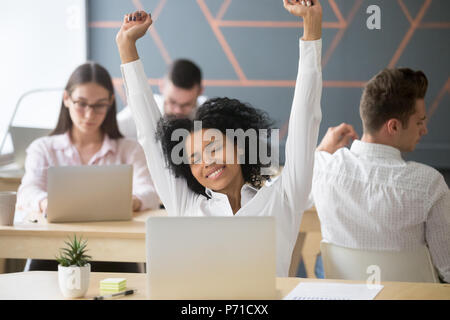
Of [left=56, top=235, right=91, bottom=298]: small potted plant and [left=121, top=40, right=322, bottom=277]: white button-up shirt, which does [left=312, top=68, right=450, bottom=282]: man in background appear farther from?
[left=56, top=235, right=91, bottom=298]: small potted plant

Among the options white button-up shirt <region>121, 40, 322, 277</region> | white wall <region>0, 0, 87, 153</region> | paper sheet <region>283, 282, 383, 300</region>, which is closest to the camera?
paper sheet <region>283, 282, 383, 300</region>

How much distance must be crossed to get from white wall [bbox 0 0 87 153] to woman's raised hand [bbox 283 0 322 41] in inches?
129

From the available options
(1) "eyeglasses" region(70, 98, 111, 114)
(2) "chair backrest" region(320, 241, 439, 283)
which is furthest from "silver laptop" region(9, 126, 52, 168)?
(2) "chair backrest" region(320, 241, 439, 283)

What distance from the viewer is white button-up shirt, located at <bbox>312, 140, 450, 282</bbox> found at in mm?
2061

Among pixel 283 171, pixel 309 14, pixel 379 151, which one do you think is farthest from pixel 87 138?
pixel 309 14

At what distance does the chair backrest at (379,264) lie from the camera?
1.96 meters

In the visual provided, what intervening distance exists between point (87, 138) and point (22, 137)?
975 millimetres

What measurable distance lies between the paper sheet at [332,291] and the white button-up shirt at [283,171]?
22 cm

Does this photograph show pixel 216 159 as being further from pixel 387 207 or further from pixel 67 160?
pixel 67 160

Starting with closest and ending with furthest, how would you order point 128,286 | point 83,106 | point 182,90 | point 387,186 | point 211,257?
point 211,257 → point 128,286 → point 387,186 → point 83,106 → point 182,90

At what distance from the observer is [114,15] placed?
5.25 metres

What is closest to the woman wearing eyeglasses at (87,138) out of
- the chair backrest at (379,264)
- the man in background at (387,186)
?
the man in background at (387,186)

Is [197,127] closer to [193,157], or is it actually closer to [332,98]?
[193,157]

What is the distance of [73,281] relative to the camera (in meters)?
1.52
